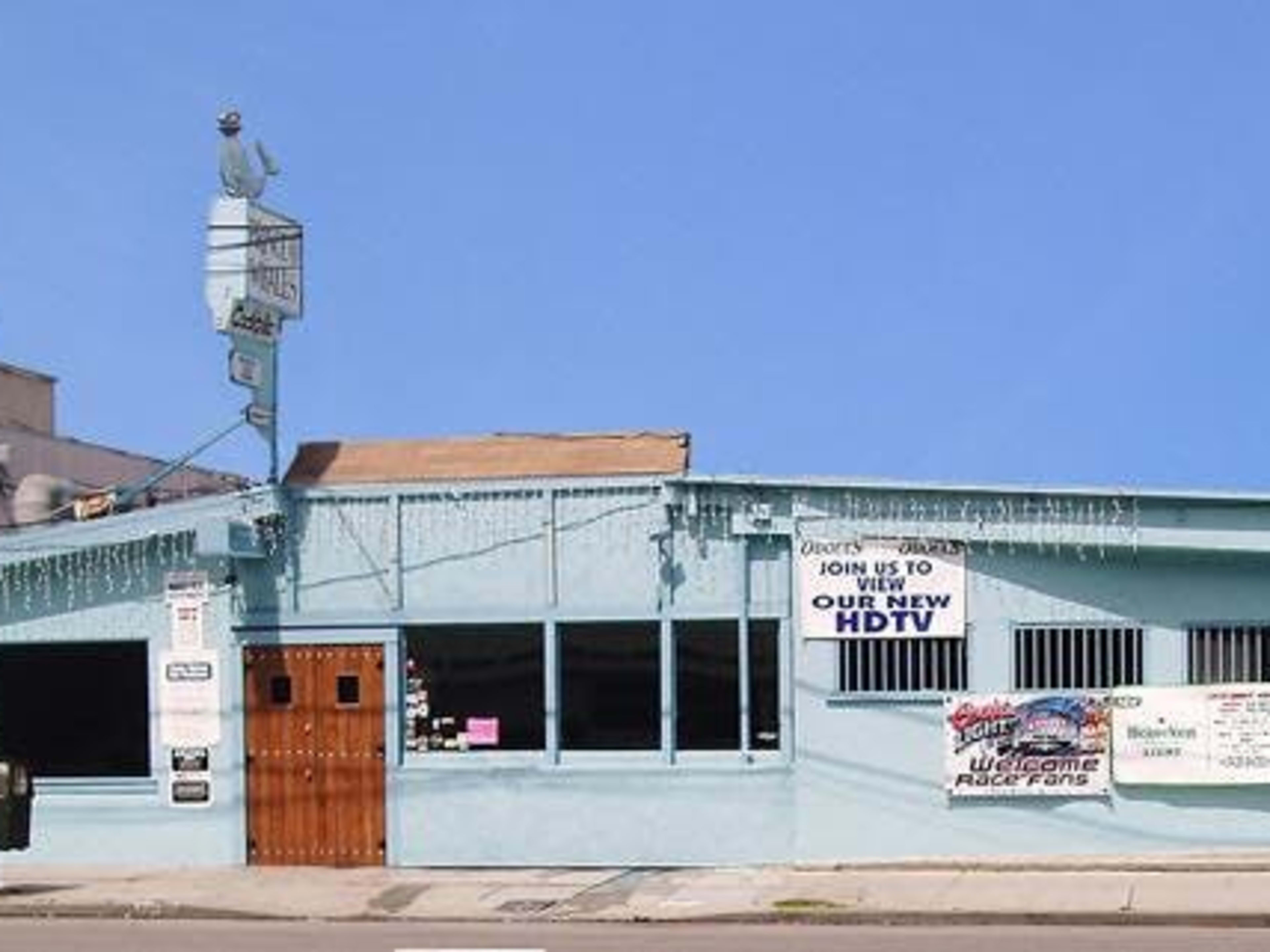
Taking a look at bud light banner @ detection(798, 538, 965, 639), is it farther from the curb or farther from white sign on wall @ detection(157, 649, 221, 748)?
white sign on wall @ detection(157, 649, 221, 748)

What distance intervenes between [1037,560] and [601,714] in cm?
444

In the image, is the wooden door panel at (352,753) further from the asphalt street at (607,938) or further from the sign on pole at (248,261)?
the sign on pole at (248,261)

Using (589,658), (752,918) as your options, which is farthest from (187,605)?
(752,918)

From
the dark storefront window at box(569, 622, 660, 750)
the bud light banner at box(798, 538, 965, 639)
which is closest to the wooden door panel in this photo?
the dark storefront window at box(569, 622, 660, 750)

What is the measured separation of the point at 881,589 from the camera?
18.6 metres

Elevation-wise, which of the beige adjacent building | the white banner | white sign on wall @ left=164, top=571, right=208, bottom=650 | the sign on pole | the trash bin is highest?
the sign on pole

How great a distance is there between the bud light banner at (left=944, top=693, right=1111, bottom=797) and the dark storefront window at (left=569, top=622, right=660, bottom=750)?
2873mm

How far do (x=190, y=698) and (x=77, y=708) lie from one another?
131 cm

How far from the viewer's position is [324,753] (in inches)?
772

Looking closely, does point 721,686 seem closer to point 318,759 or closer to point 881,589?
point 881,589

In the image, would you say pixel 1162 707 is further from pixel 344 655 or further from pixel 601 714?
pixel 344 655

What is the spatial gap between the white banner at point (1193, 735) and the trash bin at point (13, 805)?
9923 mm

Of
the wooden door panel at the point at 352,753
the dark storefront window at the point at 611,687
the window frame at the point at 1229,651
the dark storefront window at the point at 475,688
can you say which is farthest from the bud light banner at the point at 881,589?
the wooden door panel at the point at 352,753

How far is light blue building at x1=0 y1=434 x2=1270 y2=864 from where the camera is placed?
18328 millimetres
